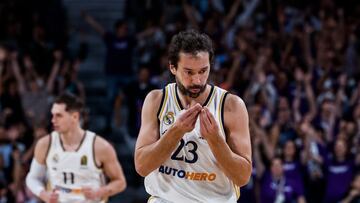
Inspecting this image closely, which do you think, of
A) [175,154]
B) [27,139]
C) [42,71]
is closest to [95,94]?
[42,71]

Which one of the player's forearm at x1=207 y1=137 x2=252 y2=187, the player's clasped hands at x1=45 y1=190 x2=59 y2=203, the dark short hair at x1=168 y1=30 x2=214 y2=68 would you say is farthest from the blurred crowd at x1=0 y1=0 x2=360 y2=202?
the dark short hair at x1=168 y1=30 x2=214 y2=68

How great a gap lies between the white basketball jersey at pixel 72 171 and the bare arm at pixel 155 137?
2.51 metres

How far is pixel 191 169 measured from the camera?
4.95m

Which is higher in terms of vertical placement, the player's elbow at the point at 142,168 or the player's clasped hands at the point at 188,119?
the player's clasped hands at the point at 188,119

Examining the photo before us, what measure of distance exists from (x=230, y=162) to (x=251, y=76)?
881cm

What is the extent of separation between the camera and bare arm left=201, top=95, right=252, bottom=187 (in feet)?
14.8

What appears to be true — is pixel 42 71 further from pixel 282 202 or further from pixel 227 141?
pixel 227 141

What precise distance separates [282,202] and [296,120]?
1789 millimetres

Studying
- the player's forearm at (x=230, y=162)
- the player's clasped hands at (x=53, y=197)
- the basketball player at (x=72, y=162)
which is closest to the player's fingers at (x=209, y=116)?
the player's forearm at (x=230, y=162)

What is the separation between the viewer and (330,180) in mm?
11500

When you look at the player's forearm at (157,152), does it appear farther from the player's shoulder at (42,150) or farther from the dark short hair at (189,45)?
the player's shoulder at (42,150)

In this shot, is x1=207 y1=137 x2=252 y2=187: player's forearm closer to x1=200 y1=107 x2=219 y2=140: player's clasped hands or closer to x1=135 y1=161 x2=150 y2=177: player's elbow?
x1=200 y1=107 x2=219 y2=140: player's clasped hands

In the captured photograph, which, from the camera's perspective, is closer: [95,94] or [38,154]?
[38,154]

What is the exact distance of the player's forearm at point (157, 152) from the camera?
4.56m
